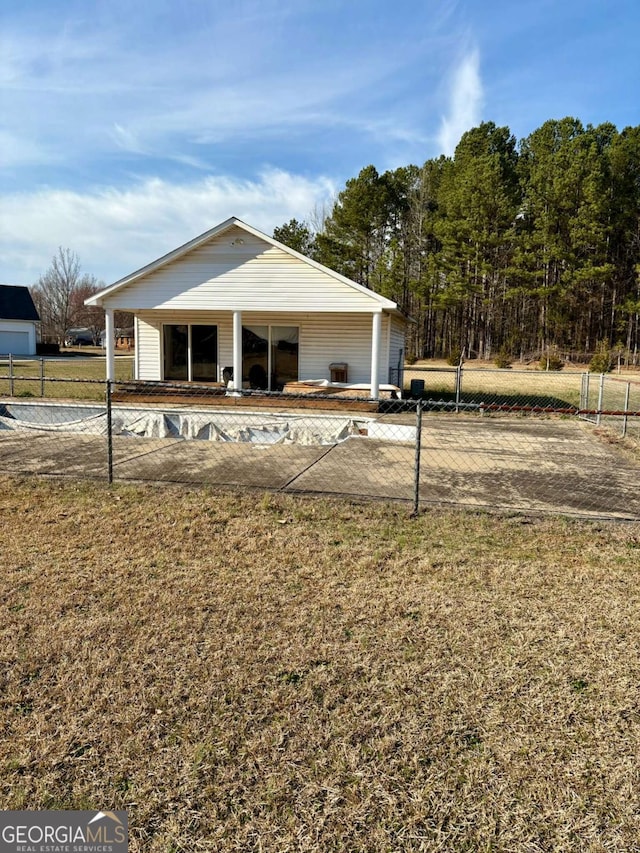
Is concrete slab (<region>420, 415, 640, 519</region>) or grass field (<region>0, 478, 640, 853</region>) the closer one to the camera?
grass field (<region>0, 478, 640, 853</region>)

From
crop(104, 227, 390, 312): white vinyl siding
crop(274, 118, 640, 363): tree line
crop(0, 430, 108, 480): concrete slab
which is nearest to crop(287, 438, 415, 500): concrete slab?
Result: crop(0, 430, 108, 480): concrete slab

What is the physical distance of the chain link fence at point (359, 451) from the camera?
6.44 m

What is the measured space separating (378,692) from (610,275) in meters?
40.5

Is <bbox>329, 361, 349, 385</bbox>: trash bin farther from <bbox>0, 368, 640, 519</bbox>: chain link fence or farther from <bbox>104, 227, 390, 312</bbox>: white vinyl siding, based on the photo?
<bbox>104, 227, 390, 312</bbox>: white vinyl siding

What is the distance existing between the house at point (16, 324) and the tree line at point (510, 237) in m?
21.0

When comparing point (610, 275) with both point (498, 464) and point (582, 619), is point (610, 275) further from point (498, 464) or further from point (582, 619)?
point (582, 619)

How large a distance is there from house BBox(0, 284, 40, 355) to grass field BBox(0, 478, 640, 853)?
1727 inches

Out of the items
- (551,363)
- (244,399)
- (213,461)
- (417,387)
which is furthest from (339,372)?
(551,363)

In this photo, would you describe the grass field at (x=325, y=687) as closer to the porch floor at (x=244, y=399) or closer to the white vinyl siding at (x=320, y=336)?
the porch floor at (x=244, y=399)

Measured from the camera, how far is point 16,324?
4281cm

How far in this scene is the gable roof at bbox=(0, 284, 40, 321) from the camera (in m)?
43.1

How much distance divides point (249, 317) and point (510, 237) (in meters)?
27.6

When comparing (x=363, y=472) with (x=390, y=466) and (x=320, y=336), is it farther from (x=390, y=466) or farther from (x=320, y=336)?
(x=320, y=336)

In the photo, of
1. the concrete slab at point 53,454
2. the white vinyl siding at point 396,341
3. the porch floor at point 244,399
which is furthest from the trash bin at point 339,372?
the concrete slab at point 53,454
